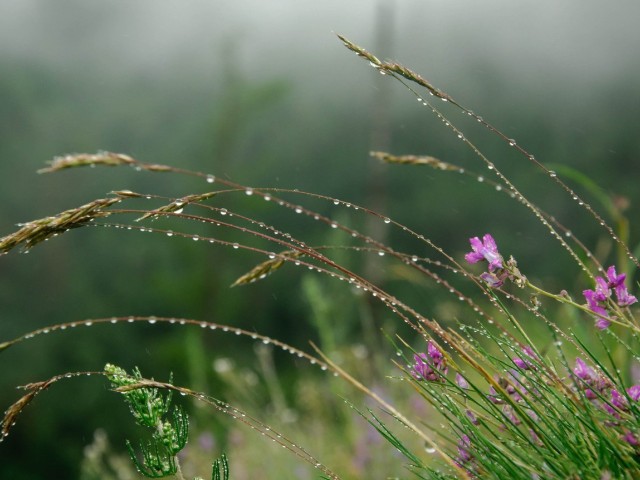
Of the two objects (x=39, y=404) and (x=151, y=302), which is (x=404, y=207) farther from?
(x=39, y=404)

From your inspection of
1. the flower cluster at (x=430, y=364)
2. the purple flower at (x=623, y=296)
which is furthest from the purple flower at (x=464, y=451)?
the purple flower at (x=623, y=296)

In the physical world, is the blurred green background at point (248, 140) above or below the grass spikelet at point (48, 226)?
above

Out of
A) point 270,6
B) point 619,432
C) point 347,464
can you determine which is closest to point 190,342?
point 347,464

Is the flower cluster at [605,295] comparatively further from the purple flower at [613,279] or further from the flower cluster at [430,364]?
the flower cluster at [430,364]

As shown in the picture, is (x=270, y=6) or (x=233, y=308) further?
(x=270, y=6)

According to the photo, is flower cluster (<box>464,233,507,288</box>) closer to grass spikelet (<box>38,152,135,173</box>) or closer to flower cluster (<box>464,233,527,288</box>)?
flower cluster (<box>464,233,527,288</box>)

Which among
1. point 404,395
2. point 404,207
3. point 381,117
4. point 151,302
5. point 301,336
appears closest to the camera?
point 404,395
